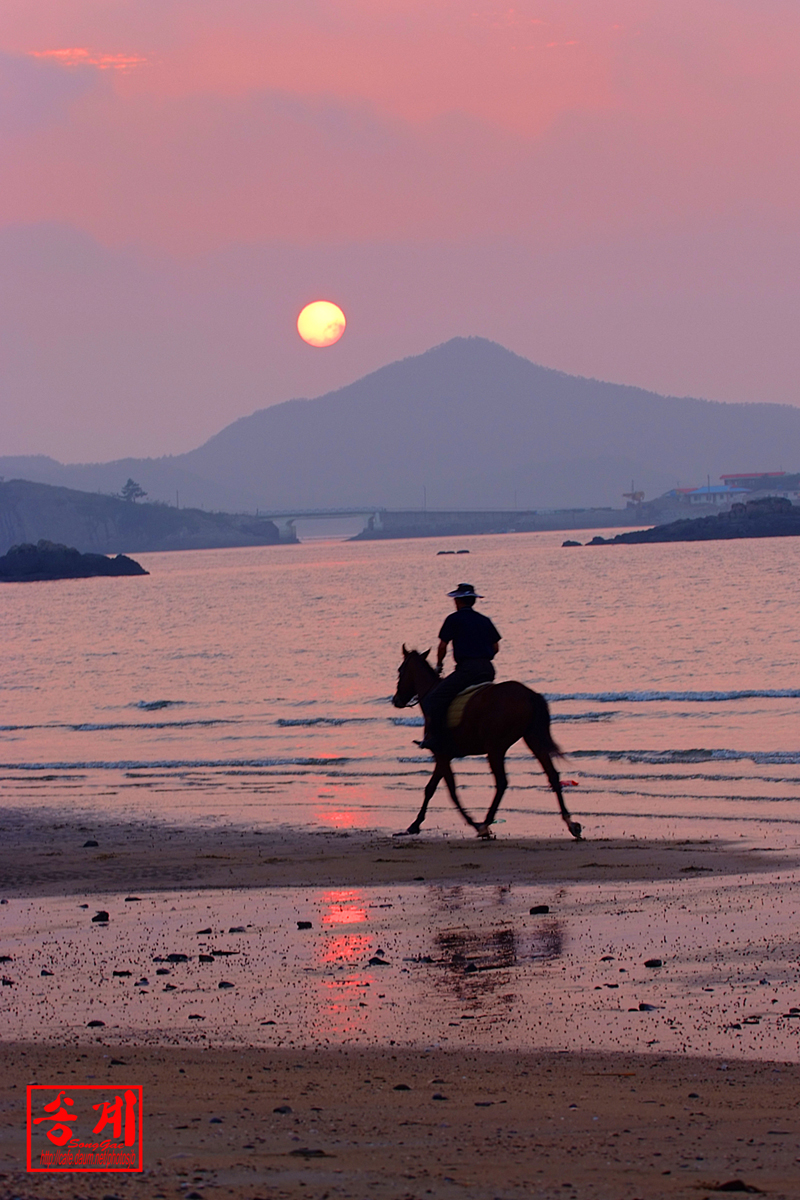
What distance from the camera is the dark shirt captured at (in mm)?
13984

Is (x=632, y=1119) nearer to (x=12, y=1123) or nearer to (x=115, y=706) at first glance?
(x=12, y=1123)

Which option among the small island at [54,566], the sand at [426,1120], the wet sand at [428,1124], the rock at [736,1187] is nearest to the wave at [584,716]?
the sand at [426,1120]

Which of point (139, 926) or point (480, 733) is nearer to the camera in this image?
point (139, 926)

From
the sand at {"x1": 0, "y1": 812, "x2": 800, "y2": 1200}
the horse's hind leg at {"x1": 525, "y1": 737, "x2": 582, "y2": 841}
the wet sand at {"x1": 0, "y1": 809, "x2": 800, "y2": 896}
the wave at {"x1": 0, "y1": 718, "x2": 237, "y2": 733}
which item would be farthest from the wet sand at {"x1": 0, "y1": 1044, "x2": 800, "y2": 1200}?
the wave at {"x1": 0, "y1": 718, "x2": 237, "y2": 733}

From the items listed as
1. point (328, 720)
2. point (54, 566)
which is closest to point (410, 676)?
point (328, 720)

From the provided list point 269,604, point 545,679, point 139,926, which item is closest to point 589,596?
point 269,604

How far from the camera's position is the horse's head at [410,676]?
15117mm

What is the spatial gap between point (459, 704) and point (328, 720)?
44.2ft

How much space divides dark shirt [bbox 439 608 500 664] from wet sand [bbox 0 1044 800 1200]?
8.19m

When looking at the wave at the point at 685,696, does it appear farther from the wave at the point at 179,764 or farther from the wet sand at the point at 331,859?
the wet sand at the point at 331,859

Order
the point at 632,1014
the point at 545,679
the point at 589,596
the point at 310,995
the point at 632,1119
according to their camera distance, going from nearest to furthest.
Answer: the point at 632,1119
the point at 632,1014
the point at 310,995
the point at 545,679
the point at 589,596

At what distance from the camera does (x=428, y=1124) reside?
4957mm

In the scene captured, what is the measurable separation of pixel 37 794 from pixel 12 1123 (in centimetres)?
1476

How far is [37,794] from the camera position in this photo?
62.6ft
